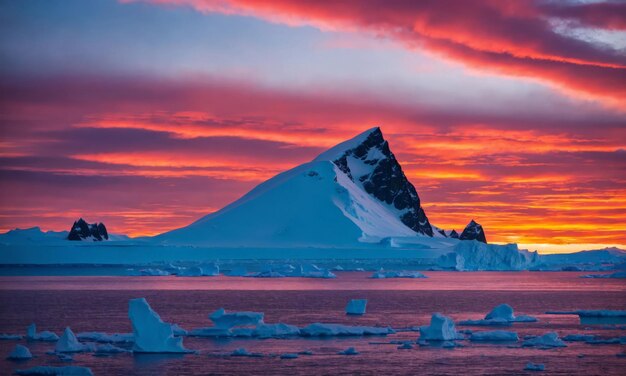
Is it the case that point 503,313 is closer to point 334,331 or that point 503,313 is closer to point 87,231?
point 334,331

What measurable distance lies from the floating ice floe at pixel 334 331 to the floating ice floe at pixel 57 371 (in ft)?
37.5

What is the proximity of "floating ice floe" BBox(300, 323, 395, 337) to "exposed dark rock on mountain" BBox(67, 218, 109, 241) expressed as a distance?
11297cm

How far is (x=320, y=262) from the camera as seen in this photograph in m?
111

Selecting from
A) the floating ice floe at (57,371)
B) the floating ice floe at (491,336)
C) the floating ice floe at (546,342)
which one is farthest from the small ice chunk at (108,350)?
the floating ice floe at (546,342)

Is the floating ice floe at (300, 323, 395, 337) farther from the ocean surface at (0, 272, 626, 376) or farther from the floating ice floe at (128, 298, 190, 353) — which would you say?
the floating ice floe at (128, 298, 190, 353)

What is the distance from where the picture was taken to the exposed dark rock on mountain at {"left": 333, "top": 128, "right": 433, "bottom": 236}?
525ft

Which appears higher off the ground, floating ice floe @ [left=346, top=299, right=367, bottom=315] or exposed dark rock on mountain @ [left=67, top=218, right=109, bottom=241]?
exposed dark rock on mountain @ [left=67, top=218, right=109, bottom=241]

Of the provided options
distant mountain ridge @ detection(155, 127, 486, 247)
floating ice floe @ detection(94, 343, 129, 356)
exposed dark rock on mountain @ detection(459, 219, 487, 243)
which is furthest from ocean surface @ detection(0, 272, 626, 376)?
exposed dark rock on mountain @ detection(459, 219, 487, 243)

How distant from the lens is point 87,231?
14462 cm

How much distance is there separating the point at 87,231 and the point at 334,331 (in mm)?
117869

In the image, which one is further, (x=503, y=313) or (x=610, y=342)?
(x=503, y=313)

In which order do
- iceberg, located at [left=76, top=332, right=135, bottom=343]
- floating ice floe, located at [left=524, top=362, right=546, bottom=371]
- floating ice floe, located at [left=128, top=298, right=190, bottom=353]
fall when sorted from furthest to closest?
1. iceberg, located at [left=76, top=332, right=135, bottom=343]
2. floating ice floe, located at [left=128, top=298, right=190, bottom=353]
3. floating ice floe, located at [left=524, top=362, right=546, bottom=371]

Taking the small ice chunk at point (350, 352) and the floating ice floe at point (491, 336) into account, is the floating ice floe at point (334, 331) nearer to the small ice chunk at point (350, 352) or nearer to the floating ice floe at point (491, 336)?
the floating ice floe at point (491, 336)

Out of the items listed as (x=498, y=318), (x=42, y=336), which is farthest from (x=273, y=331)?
(x=498, y=318)
